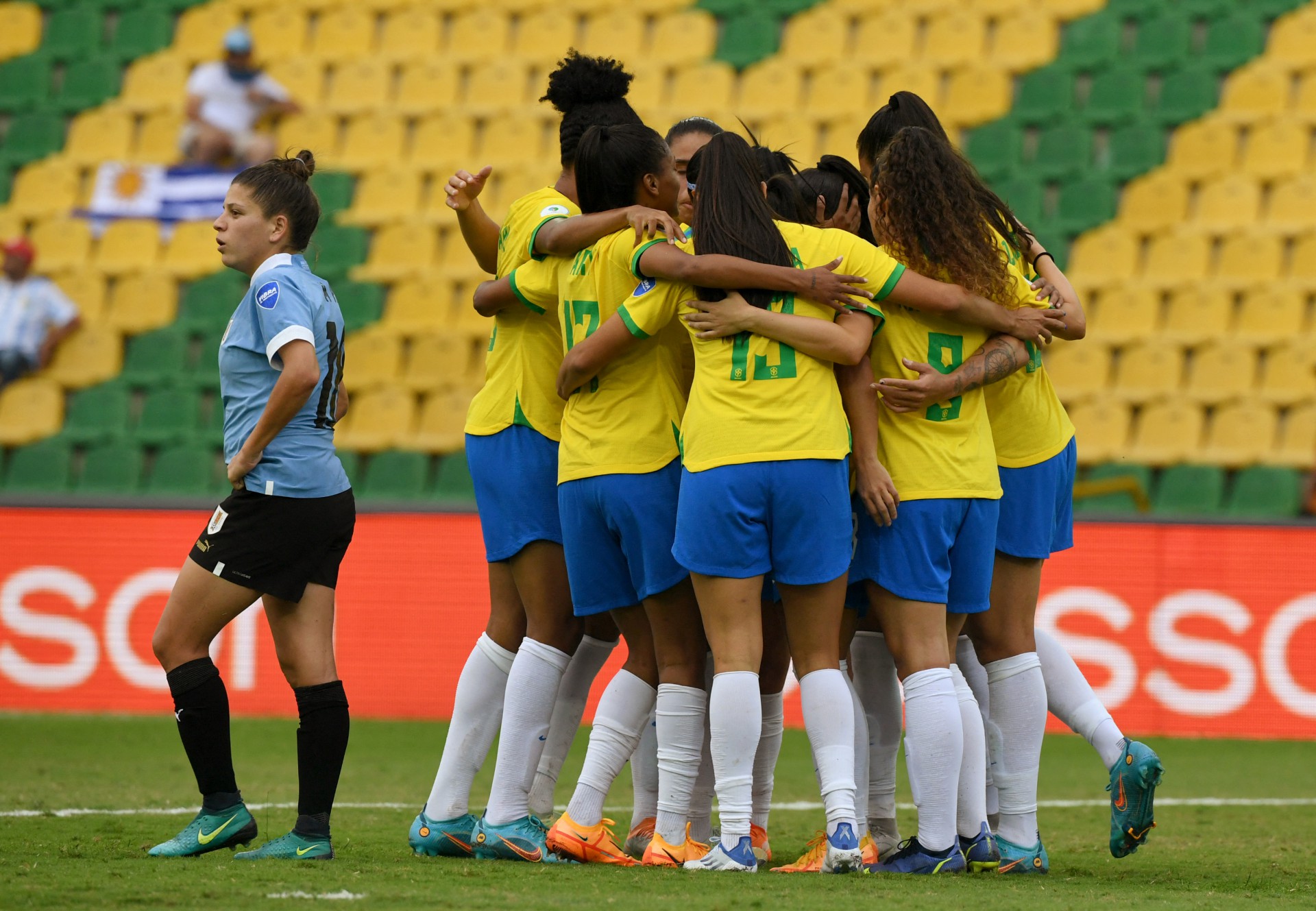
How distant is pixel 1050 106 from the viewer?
12.4 m

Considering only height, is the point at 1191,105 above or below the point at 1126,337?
above

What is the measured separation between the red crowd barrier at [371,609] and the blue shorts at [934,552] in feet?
13.2

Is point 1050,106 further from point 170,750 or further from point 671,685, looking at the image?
point 671,685

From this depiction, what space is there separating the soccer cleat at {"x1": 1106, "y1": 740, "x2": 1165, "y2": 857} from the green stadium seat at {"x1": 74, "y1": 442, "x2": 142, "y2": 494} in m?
7.77

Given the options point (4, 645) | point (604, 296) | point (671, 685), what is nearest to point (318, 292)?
point (604, 296)

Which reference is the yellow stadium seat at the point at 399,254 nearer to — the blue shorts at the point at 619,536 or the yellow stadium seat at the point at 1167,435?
the yellow stadium seat at the point at 1167,435

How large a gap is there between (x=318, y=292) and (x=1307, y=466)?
7152mm

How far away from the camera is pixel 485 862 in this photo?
411 cm

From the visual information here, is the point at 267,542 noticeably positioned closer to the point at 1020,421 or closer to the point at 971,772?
the point at 971,772

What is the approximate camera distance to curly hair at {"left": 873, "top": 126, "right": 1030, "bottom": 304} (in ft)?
13.5

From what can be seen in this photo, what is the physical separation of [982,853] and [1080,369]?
21.8ft

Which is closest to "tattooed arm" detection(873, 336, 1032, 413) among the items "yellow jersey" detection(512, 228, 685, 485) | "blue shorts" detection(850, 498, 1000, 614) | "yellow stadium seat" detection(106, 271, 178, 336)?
"blue shorts" detection(850, 498, 1000, 614)

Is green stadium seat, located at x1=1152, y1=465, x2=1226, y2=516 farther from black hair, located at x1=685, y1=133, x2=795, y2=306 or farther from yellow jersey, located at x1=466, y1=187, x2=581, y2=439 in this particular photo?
black hair, located at x1=685, y1=133, x2=795, y2=306

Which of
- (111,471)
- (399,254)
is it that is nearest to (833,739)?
(111,471)
